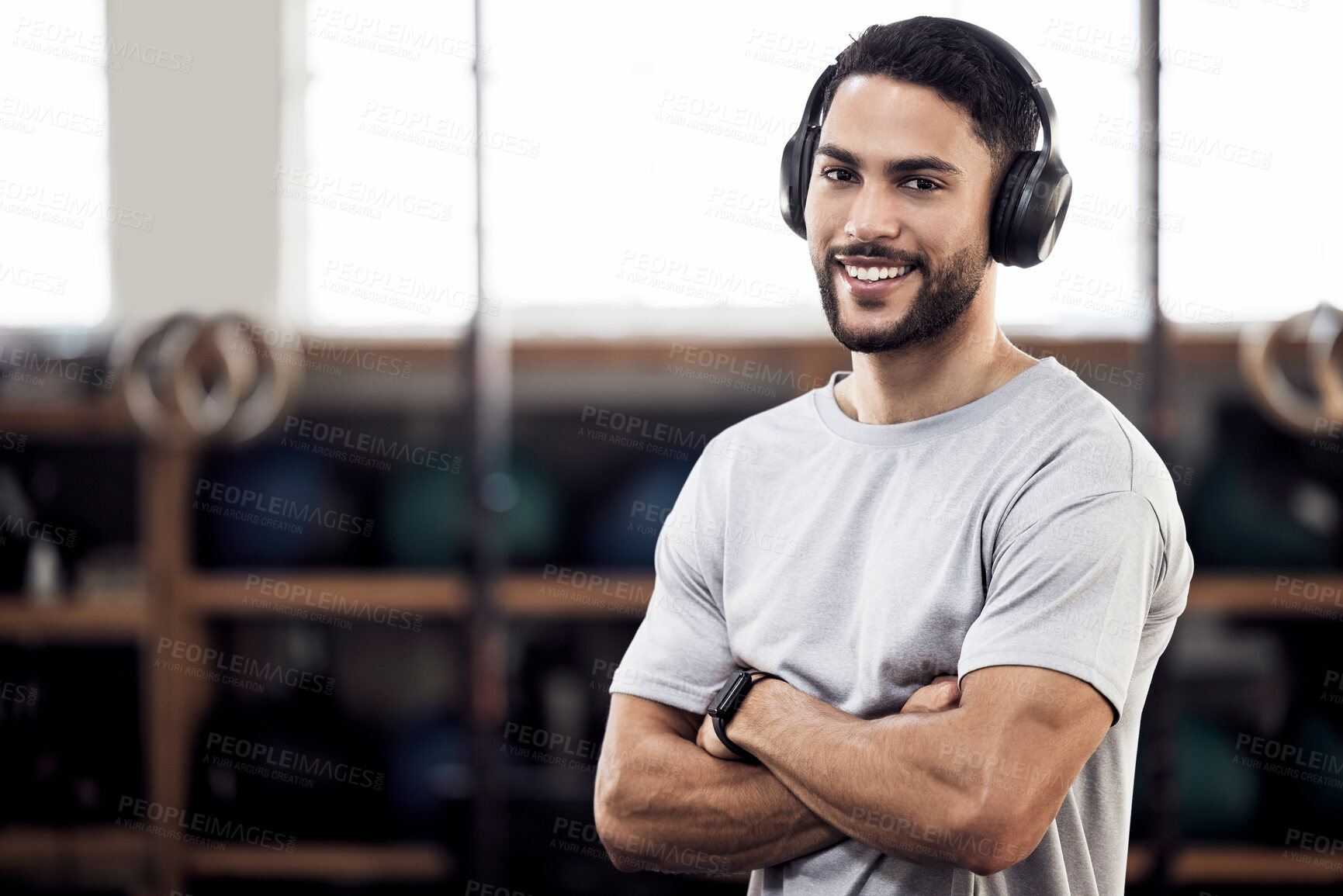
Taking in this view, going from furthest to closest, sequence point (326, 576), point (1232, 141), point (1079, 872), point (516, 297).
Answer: point (516, 297) → point (1232, 141) → point (326, 576) → point (1079, 872)

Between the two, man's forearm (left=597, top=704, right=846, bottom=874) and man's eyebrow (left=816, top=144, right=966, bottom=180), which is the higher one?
man's eyebrow (left=816, top=144, right=966, bottom=180)

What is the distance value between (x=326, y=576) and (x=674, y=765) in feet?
6.56

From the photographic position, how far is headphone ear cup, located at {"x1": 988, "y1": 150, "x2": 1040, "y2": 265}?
3.67 feet

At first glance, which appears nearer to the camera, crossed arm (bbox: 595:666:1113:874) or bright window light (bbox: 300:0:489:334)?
crossed arm (bbox: 595:666:1113:874)

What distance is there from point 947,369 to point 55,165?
12.0ft

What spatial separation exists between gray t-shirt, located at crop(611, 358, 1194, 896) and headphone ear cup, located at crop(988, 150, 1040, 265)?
13 cm

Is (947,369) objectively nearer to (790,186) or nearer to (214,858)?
(790,186)

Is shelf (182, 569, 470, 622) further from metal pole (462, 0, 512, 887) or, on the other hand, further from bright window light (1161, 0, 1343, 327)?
bright window light (1161, 0, 1343, 327)

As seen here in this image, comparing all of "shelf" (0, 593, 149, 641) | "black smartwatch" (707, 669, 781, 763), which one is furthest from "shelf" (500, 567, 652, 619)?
"black smartwatch" (707, 669, 781, 763)

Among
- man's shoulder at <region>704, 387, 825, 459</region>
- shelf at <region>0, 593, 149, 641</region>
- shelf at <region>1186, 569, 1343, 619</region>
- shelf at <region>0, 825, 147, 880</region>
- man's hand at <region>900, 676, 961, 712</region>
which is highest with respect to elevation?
man's shoulder at <region>704, 387, 825, 459</region>

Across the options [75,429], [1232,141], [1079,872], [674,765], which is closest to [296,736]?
[75,429]

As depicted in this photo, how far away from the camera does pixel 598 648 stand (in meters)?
3.16

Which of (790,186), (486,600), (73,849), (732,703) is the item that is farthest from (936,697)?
(73,849)

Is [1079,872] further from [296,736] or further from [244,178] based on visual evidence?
[244,178]
